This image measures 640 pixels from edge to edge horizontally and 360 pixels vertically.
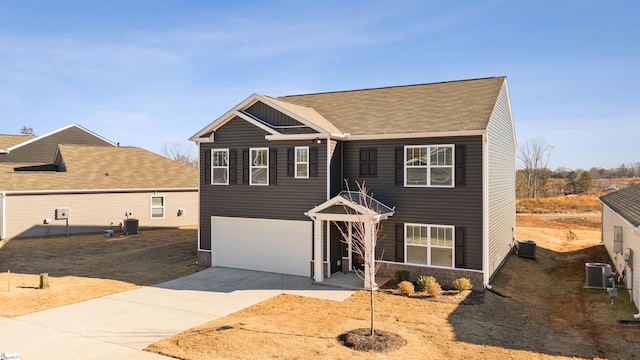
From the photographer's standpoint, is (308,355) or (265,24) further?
(265,24)

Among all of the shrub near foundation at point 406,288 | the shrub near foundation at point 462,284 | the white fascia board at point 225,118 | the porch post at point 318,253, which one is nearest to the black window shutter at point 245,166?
the white fascia board at point 225,118

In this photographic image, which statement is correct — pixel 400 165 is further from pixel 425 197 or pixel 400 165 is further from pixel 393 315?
pixel 393 315

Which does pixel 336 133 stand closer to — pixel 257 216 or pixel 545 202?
pixel 257 216

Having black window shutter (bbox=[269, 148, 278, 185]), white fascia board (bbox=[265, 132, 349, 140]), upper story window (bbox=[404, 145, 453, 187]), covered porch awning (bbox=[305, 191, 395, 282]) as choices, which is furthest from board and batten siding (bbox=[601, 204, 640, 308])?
black window shutter (bbox=[269, 148, 278, 185])

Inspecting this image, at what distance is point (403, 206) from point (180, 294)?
29.2 ft

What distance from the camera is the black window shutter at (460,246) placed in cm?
1530

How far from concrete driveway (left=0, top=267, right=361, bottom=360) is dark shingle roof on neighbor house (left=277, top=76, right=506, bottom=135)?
6.68m

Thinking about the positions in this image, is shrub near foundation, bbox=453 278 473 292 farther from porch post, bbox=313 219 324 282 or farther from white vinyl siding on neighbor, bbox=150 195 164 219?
white vinyl siding on neighbor, bbox=150 195 164 219

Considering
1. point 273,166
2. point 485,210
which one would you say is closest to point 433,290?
point 485,210

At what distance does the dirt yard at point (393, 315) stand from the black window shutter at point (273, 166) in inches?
217

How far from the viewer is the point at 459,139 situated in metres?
15.5

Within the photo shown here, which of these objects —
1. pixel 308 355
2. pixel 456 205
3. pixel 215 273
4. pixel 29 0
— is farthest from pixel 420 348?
pixel 29 0

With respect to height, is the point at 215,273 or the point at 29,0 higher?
the point at 29,0

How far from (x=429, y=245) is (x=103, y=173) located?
2472cm
